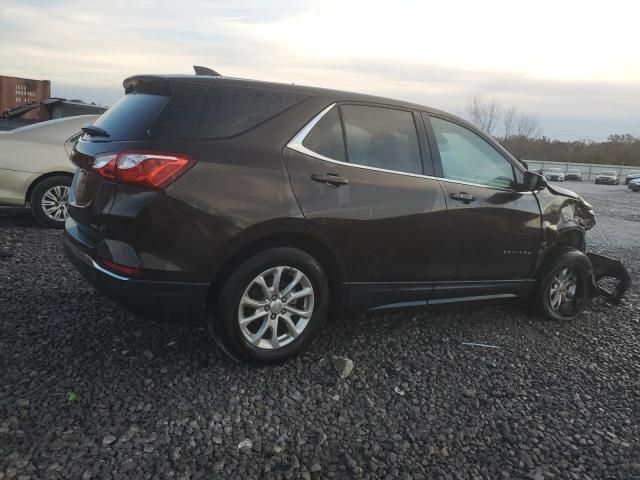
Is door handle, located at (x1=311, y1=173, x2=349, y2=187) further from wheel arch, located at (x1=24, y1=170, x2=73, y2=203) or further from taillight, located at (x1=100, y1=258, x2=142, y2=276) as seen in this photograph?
wheel arch, located at (x1=24, y1=170, x2=73, y2=203)

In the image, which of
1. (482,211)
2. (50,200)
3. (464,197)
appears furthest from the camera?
(50,200)

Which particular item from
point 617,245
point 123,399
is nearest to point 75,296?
point 123,399

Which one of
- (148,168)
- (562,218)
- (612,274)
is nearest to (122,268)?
(148,168)

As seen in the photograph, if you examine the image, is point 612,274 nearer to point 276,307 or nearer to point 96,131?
point 276,307

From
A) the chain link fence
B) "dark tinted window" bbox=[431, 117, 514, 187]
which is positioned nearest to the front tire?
"dark tinted window" bbox=[431, 117, 514, 187]

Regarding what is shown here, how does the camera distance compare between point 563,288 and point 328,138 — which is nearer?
point 328,138

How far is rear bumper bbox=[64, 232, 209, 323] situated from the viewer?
3029 mm

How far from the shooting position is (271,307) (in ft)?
11.0

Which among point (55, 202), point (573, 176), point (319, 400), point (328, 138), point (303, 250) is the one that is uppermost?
point (328, 138)

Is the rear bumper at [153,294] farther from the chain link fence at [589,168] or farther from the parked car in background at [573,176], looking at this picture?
Answer: the chain link fence at [589,168]

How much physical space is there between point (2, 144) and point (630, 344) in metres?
7.13

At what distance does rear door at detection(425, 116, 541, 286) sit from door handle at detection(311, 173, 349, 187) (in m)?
0.88

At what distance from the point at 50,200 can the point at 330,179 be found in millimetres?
5056

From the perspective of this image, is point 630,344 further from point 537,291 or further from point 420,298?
point 420,298
